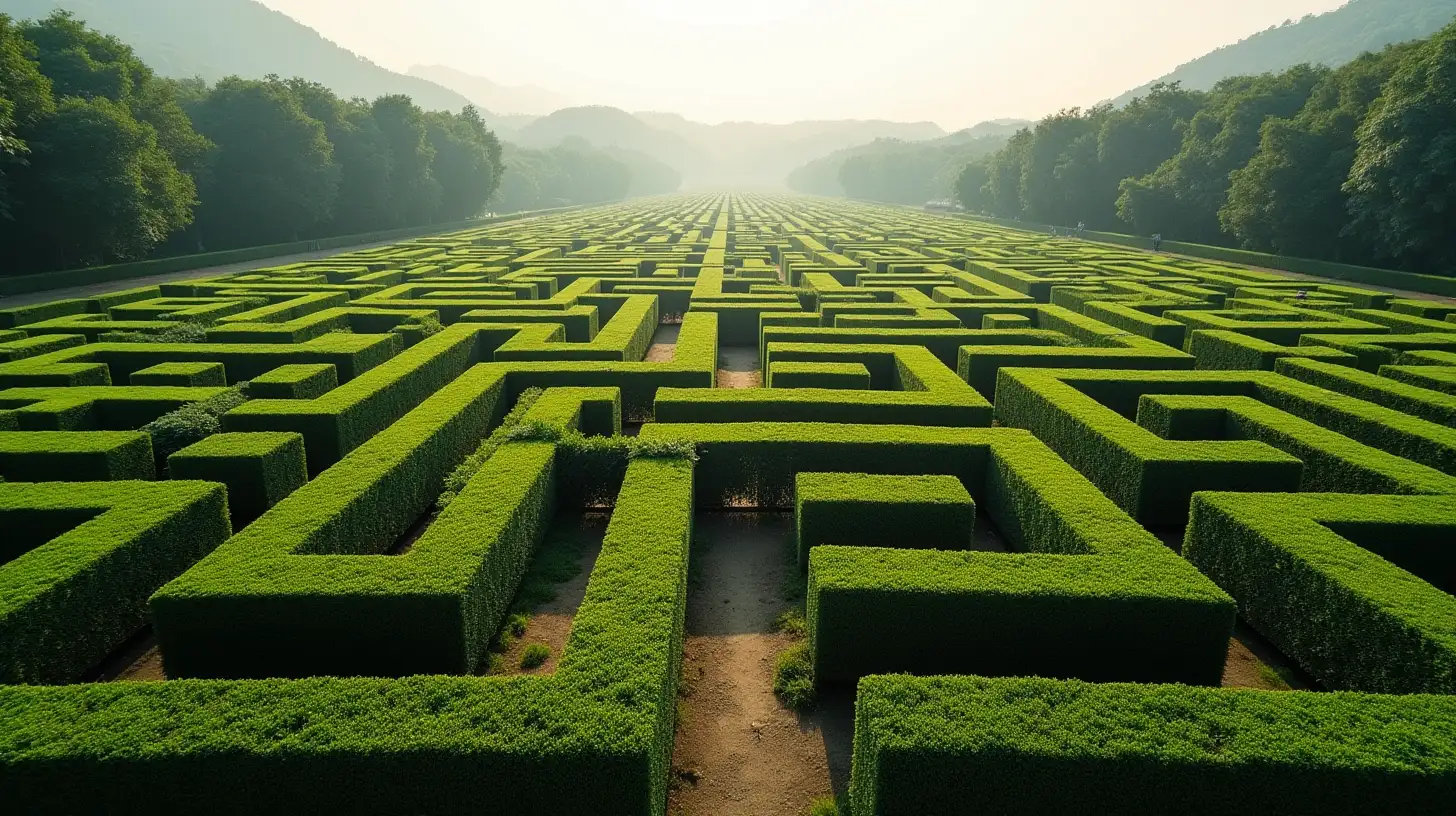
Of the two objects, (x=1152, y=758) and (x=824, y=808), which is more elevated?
(x=1152, y=758)

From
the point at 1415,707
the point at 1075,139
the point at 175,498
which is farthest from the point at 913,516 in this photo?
the point at 1075,139

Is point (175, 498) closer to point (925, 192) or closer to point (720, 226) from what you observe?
point (720, 226)

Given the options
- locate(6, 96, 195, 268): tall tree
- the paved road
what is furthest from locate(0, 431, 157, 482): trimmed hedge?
locate(6, 96, 195, 268): tall tree

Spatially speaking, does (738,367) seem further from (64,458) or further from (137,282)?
(137,282)

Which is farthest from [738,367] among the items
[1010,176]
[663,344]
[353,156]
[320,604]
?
[1010,176]

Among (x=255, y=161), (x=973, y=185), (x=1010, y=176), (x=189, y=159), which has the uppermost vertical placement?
(x=973, y=185)

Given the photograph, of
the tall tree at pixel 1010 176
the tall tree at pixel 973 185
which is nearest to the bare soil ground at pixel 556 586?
the tall tree at pixel 1010 176
